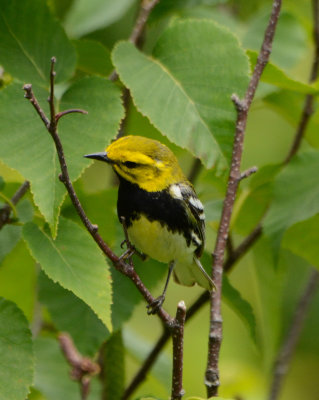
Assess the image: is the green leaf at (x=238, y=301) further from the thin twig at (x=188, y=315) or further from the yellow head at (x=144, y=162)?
the yellow head at (x=144, y=162)

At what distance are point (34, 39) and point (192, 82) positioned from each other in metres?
0.52

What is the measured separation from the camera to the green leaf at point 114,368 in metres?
2.48

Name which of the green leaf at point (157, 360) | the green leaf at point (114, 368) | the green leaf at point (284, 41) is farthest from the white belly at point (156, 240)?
the green leaf at point (284, 41)

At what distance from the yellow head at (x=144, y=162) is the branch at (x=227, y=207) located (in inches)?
13.3

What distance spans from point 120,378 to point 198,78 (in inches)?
41.1

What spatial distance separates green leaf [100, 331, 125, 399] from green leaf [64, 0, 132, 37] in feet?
4.57

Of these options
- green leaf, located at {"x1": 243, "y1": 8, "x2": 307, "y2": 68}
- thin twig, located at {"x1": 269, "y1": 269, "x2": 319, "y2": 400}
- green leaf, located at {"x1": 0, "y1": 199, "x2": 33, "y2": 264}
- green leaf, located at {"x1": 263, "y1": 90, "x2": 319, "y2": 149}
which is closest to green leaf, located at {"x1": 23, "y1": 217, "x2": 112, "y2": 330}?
green leaf, located at {"x1": 0, "y1": 199, "x2": 33, "y2": 264}

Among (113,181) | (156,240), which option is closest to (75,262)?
(156,240)

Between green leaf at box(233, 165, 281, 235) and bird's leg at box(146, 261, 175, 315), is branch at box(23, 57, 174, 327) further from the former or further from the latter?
green leaf at box(233, 165, 281, 235)

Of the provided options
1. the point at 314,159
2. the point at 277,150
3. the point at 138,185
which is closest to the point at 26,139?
the point at 138,185

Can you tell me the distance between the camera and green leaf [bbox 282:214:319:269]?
236 centimetres

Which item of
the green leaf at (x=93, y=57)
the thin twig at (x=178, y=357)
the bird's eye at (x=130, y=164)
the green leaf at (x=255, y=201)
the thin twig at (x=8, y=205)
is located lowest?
→ the thin twig at (x=178, y=357)

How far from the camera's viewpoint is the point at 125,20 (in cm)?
386

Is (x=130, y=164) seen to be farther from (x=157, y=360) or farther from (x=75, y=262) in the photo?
(x=157, y=360)
